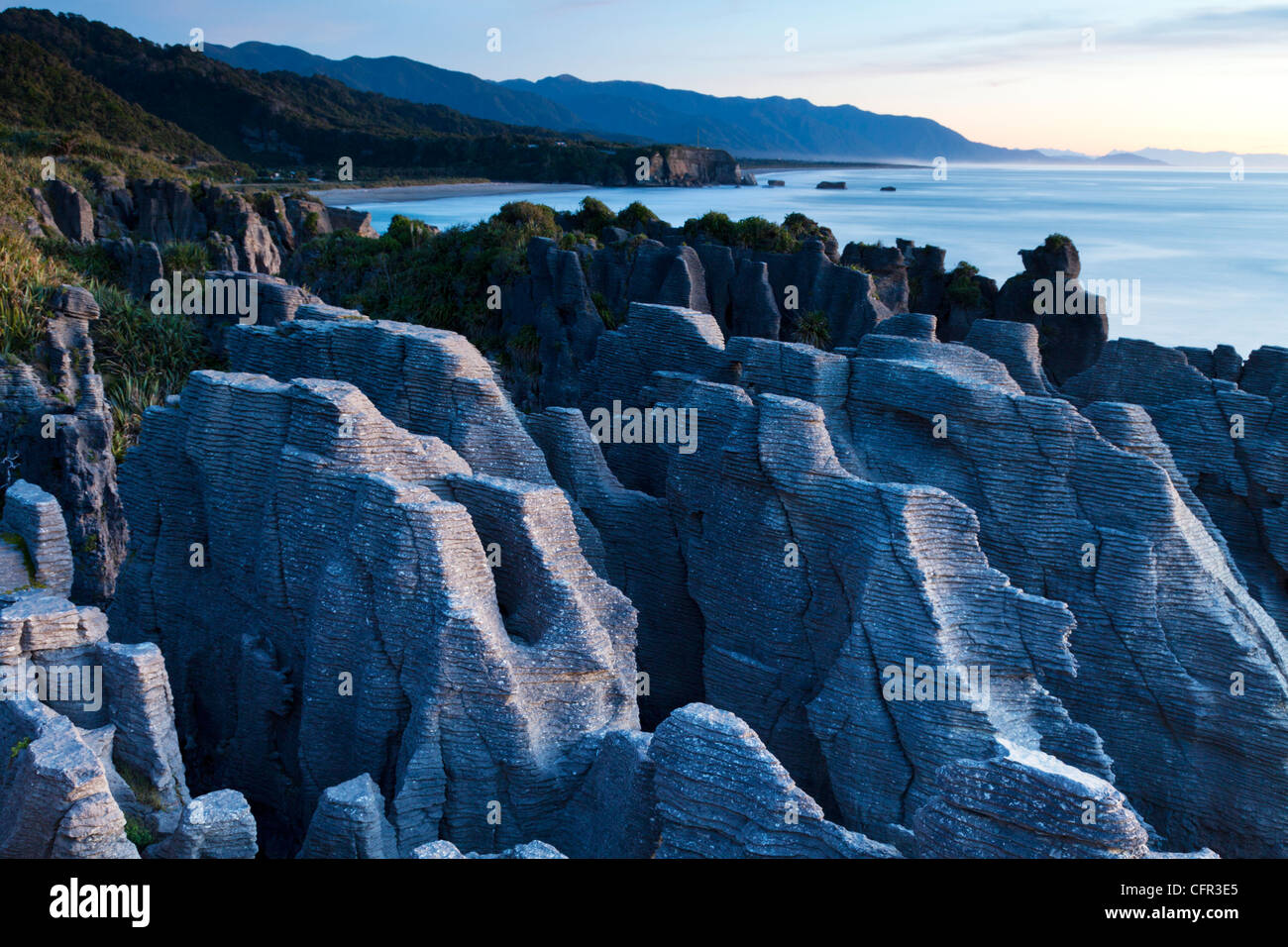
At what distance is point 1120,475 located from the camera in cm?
1485

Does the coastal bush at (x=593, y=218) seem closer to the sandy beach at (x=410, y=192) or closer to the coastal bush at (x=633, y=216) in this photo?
the coastal bush at (x=633, y=216)

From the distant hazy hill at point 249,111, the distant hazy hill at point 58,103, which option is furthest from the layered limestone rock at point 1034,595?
the distant hazy hill at point 249,111

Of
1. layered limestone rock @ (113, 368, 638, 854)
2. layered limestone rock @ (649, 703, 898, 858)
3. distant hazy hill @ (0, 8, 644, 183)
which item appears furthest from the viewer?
distant hazy hill @ (0, 8, 644, 183)

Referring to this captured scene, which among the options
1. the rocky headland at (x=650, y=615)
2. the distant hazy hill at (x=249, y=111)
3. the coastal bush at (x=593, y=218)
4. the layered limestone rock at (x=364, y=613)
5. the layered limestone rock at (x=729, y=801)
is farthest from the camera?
the distant hazy hill at (x=249, y=111)

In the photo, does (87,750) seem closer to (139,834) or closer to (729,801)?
(139,834)

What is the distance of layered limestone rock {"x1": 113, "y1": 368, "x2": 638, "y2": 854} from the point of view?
11.7 meters

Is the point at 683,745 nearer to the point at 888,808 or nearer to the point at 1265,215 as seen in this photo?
the point at 888,808

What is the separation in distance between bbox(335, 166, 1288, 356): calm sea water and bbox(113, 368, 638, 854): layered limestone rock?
38.2 metres

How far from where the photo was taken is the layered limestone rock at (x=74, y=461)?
18.7 metres

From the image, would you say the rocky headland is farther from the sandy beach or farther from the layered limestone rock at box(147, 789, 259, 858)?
the sandy beach

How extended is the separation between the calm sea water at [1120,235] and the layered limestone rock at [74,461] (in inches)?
1523

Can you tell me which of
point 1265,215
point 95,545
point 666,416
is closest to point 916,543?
point 666,416

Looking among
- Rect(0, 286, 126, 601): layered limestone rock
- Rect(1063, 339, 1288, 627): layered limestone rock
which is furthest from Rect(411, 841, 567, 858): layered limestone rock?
Rect(1063, 339, 1288, 627): layered limestone rock
